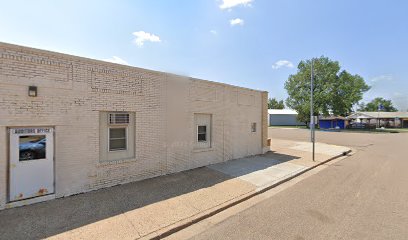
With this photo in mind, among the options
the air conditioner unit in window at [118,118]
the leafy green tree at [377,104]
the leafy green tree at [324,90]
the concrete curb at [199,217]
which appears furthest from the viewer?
the leafy green tree at [377,104]

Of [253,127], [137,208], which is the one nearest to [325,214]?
[137,208]

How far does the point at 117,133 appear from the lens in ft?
23.8

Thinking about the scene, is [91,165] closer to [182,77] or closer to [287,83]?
[182,77]

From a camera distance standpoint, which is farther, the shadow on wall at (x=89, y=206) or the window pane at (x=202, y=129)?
the window pane at (x=202, y=129)

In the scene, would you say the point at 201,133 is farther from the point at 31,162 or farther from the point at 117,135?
the point at 31,162

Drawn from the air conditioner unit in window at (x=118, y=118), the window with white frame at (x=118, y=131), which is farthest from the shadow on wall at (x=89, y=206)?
the air conditioner unit in window at (x=118, y=118)

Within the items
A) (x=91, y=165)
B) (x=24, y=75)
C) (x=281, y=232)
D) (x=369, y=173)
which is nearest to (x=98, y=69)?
(x=24, y=75)

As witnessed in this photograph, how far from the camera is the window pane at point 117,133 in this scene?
711cm

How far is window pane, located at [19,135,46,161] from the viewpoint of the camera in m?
5.50

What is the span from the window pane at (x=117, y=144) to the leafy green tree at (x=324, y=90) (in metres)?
42.7

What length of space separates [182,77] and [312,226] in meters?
6.86

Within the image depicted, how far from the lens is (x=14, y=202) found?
5.31 meters

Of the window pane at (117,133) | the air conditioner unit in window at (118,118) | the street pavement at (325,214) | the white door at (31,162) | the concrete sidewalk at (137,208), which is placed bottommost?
the street pavement at (325,214)

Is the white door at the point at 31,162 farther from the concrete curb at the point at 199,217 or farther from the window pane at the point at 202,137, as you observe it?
the window pane at the point at 202,137
